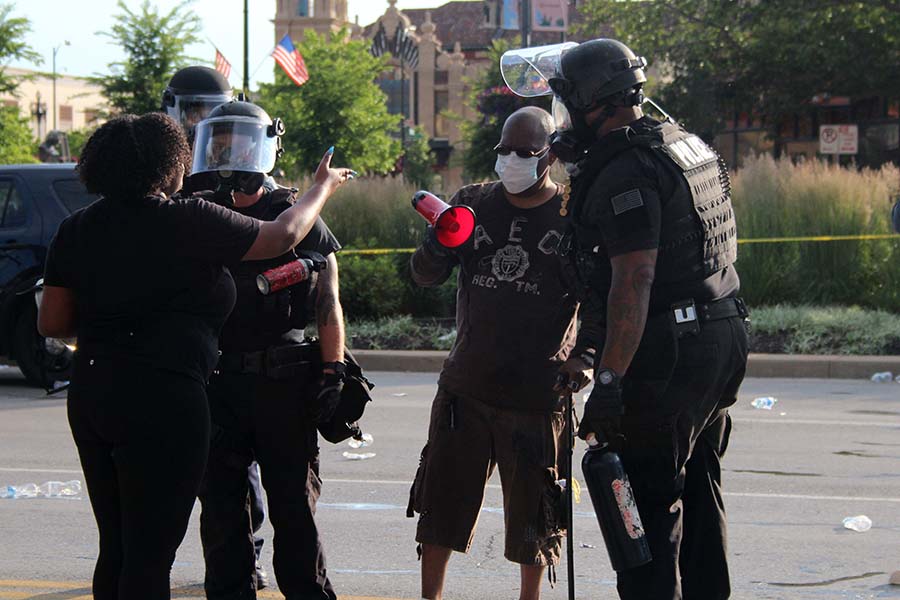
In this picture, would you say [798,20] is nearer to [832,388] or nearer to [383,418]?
[832,388]

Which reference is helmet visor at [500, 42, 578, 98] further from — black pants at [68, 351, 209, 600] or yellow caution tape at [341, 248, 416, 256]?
yellow caution tape at [341, 248, 416, 256]

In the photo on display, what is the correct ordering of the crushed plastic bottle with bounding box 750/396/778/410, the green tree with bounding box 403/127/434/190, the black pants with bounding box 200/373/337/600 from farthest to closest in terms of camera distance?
the green tree with bounding box 403/127/434/190
the crushed plastic bottle with bounding box 750/396/778/410
the black pants with bounding box 200/373/337/600

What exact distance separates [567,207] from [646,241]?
0.43 m

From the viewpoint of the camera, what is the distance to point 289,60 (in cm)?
3550

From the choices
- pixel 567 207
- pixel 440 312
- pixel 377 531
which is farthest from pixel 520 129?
pixel 440 312

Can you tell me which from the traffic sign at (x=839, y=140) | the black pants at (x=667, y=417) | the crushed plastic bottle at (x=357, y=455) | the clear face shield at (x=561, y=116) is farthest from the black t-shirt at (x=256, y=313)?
the traffic sign at (x=839, y=140)

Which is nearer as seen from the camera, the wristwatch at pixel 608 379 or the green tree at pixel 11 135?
the wristwatch at pixel 608 379

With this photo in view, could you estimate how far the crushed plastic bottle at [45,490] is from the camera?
7039 mm

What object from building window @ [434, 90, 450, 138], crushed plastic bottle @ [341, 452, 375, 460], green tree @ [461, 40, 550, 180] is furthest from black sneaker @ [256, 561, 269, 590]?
building window @ [434, 90, 450, 138]

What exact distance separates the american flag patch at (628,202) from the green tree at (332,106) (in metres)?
42.4

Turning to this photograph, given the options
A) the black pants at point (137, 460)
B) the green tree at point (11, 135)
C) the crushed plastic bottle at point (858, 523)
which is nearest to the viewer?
the black pants at point (137, 460)

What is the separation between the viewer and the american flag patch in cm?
385

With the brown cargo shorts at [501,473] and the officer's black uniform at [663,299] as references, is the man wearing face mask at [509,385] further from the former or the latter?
the officer's black uniform at [663,299]

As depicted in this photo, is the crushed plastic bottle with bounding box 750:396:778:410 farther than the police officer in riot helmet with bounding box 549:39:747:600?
Yes
